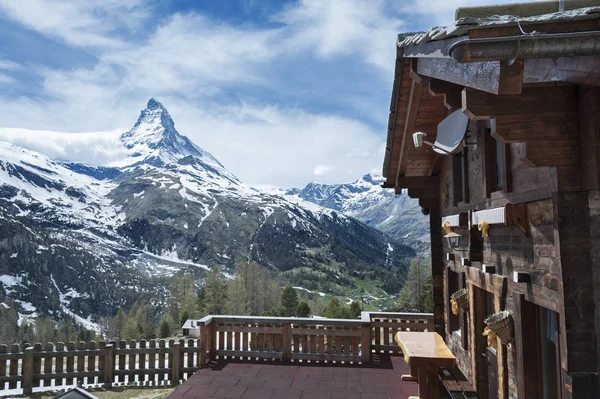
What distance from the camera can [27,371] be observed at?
32.4ft

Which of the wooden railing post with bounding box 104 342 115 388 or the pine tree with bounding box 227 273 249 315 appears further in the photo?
the pine tree with bounding box 227 273 249 315

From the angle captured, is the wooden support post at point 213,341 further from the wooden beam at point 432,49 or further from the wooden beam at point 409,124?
the wooden beam at point 432,49

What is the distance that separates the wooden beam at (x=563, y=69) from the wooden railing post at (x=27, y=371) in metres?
11.1

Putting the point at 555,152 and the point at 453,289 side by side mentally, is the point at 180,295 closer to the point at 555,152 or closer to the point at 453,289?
the point at 453,289

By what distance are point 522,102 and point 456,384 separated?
19.7 feet

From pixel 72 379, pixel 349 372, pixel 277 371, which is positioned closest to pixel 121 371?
pixel 72 379

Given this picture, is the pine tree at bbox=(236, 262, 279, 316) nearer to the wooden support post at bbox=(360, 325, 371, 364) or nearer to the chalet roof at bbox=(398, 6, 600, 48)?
→ the wooden support post at bbox=(360, 325, 371, 364)

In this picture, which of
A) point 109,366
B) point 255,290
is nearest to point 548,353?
point 109,366

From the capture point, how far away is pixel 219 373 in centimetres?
962

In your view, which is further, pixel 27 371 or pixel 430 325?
pixel 430 325

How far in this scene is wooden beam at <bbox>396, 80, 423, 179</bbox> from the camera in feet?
24.3

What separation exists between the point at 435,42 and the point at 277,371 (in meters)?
7.78

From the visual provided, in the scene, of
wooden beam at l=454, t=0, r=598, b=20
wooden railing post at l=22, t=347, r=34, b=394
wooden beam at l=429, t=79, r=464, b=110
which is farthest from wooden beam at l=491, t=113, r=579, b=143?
wooden railing post at l=22, t=347, r=34, b=394

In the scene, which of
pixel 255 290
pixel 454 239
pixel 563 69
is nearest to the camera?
pixel 563 69
